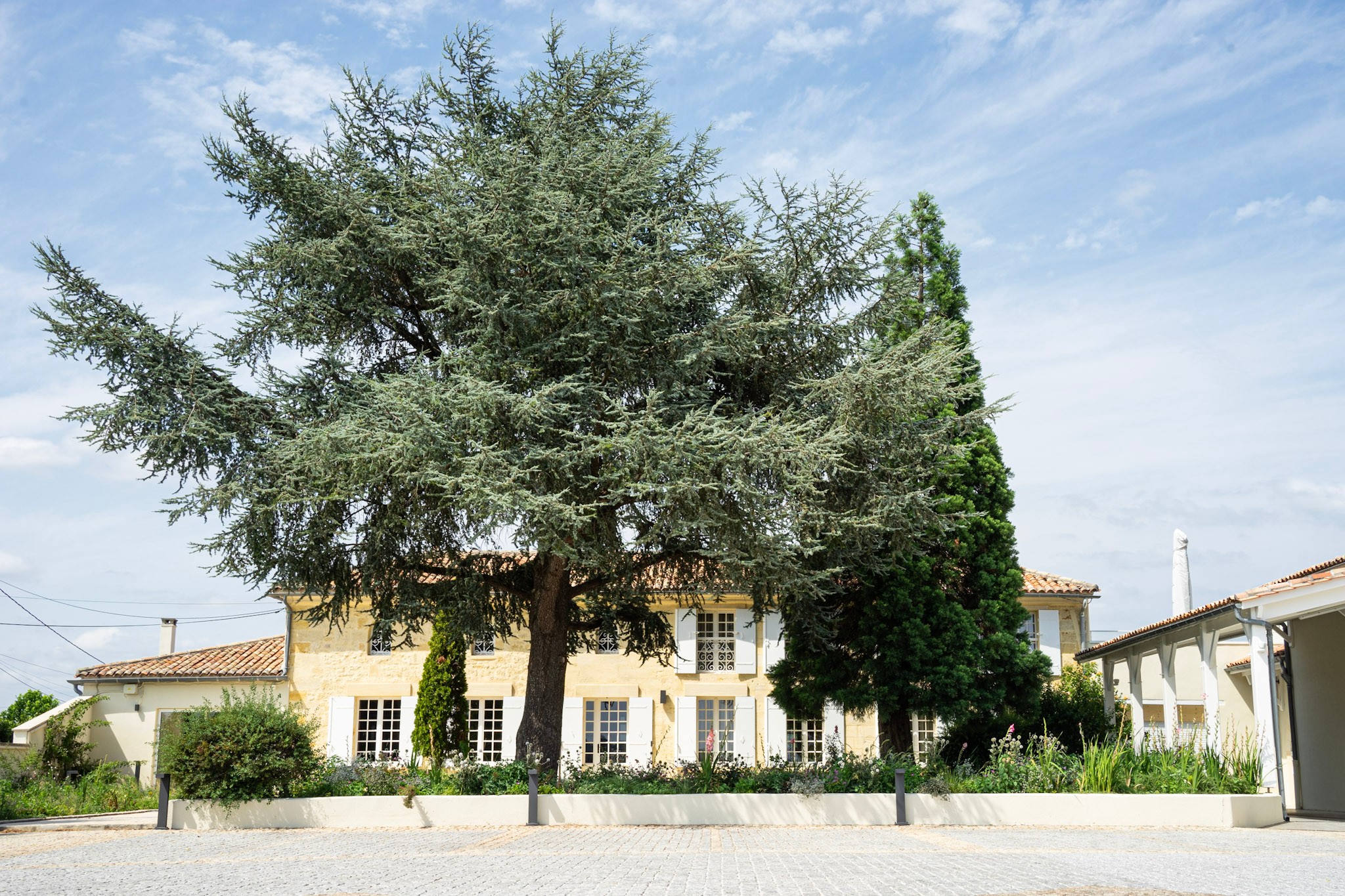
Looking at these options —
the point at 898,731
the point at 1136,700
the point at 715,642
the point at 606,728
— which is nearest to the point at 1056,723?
the point at 1136,700

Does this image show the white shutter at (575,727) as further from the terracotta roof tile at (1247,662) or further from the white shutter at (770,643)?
the terracotta roof tile at (1247,662)

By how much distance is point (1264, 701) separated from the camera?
47.6ft

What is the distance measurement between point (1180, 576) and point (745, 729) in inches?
515

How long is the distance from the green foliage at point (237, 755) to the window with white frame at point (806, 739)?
521 inches

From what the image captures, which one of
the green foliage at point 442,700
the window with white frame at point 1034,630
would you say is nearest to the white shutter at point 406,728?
the green foliage at point 442,700

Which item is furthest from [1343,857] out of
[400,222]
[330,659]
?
[330,659]

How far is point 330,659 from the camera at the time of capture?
2523 cm

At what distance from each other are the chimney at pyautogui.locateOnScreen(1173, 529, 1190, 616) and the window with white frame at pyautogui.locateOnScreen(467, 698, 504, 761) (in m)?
17.8

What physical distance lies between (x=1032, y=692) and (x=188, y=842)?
12867 mm

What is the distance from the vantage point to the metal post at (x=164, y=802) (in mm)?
14445

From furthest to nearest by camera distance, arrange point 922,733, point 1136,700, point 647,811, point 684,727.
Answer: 1. point 922,733
2. point 684,727
3. point 1136,700
4. point 647,811

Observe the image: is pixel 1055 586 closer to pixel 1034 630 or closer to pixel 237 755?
pixel 1034 630

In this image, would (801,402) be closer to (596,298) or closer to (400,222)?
(596,298)

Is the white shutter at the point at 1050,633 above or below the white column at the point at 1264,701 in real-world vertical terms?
above
